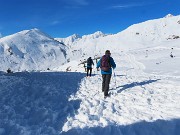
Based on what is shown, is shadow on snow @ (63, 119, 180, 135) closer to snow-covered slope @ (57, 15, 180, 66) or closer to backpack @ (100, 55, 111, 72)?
backpack @ (100, 55, 111, 72)

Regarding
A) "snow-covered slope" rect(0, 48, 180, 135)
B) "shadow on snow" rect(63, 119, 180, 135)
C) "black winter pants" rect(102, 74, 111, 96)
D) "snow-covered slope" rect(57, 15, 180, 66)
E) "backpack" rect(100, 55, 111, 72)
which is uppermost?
"snow-covered slope" rect(57, 15, 180, 66)

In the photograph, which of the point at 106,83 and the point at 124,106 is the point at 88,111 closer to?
the point at 124,106

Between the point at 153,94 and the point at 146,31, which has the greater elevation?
the point at 146,31

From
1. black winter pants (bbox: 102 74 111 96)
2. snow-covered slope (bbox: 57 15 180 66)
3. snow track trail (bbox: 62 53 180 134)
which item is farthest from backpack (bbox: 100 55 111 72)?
snow-covered slope (bbox: 57 15 180 66)

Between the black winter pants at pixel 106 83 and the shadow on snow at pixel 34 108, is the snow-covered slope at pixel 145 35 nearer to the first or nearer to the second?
the shadow on snow at pixel 34 108

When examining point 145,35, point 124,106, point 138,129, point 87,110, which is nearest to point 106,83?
point 124,106

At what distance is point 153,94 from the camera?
1502cm

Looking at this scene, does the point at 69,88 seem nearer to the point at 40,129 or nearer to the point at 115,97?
the point at 115,97

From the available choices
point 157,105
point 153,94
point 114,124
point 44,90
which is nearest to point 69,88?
point 44,90

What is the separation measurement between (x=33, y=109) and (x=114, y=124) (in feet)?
12.1

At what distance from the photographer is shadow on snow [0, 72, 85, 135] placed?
1022cm

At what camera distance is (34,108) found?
12531 millimetres

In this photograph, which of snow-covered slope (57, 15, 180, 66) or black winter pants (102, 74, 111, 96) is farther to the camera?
snow-covered slope (57, 15, 180, 66)

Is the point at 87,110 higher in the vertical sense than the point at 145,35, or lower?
lower
